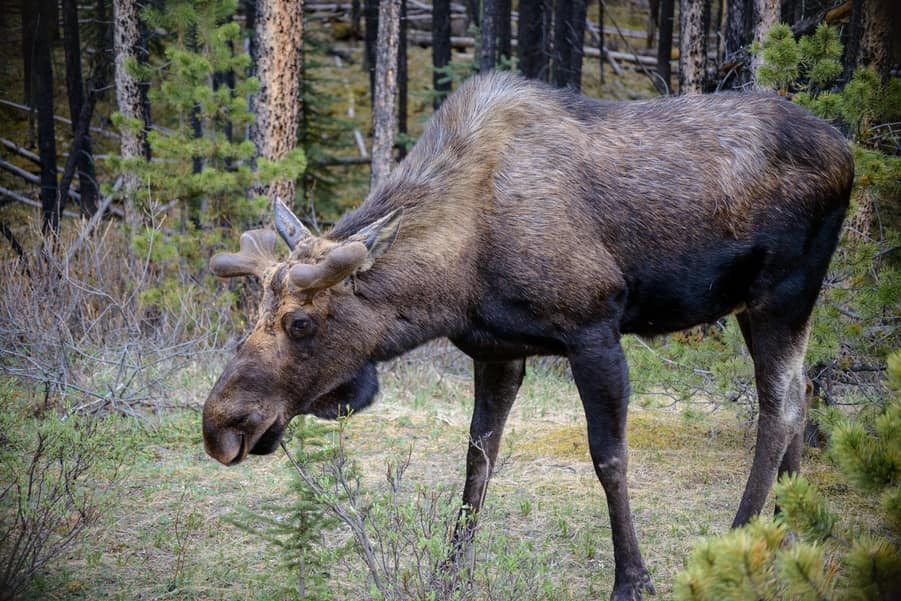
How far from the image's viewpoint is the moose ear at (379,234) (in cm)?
473

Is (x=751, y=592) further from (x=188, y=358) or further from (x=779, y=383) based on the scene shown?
(x=188, y=358)

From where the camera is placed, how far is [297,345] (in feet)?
15.1

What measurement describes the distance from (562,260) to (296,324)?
4.80ft

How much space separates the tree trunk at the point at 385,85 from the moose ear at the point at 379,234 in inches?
383

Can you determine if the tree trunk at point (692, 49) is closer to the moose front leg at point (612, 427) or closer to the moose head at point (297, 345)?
the moose front leg at point (612, 427)

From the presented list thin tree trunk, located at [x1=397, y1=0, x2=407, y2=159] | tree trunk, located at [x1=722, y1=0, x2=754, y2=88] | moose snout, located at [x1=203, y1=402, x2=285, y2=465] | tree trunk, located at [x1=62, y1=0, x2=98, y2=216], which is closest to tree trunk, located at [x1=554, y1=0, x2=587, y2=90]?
thin tree trunk, located at [x1=397, y1=0, x2=407, y2=159]

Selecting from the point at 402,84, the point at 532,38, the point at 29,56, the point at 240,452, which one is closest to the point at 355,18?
the point at 402,84

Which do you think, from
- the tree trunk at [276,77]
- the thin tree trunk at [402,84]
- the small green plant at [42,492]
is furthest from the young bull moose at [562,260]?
the thin tree trunk at [402,84]

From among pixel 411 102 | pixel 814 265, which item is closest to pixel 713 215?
pixel 814 265

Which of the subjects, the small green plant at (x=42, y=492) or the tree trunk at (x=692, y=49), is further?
the tree trunk at (x=692, y=49)

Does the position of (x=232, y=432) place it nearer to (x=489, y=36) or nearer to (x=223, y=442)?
(x=223, y=442)

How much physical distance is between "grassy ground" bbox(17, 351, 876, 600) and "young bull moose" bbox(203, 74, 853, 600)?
689 millimetres

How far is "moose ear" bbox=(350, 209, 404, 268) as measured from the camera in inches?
186

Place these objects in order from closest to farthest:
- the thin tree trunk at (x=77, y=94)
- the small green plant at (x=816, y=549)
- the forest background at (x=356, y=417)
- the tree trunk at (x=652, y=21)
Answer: the small green plant at (x=816, y=549), the forest background at (x=356, y=417), the thin tree trunk at (x=77, y=94), the tree trunk at (x=652, y=21)
